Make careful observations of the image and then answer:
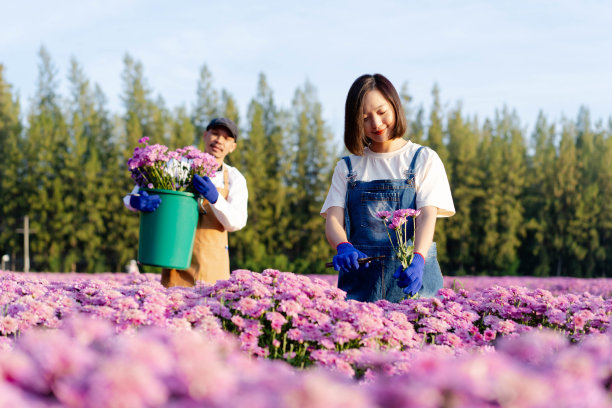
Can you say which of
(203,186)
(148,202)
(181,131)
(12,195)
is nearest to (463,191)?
(181,131)

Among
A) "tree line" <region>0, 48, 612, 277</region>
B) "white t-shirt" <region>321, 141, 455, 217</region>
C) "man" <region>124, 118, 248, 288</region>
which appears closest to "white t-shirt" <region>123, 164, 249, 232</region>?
"man" <region>124, 118, 248, 288</region>

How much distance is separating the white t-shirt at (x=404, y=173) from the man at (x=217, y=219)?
116 cm

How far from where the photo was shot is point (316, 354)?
7.39ft

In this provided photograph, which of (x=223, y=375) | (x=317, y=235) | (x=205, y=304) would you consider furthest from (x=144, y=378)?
(x=317, y=235)

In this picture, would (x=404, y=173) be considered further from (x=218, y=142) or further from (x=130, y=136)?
(x=130, y=136)

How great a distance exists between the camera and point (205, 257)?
191 inches

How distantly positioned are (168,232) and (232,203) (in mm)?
981

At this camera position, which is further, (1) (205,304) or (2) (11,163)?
(2) (11,163)

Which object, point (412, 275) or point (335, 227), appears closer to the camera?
point (412, 275)

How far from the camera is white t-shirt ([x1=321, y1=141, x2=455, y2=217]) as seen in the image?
358 cm

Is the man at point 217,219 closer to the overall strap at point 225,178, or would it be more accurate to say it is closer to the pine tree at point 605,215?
the overall strap at point 225,178

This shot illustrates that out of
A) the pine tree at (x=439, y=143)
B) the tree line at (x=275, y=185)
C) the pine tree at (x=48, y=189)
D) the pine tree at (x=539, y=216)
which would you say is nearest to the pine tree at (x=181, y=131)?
the tree line at (x=275, y=185)

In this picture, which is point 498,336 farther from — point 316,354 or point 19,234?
point 19,234

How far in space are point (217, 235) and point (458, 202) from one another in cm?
2781
